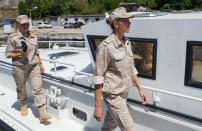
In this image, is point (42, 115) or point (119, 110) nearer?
point (119, 110)

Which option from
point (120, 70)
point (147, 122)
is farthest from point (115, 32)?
point (147, 122)

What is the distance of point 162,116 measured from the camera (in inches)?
134

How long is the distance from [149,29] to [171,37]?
0.35 meters

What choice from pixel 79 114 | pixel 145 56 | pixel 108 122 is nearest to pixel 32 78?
pixel 79 114

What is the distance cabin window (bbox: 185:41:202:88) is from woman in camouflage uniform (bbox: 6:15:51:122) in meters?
2.59

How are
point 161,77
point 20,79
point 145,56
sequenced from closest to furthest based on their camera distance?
point 161,77
point 145,56
point 20,79

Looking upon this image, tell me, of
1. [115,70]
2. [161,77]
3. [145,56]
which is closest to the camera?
[115,70]

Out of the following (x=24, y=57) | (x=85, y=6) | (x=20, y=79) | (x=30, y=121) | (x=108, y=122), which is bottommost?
(x=30, y=121)

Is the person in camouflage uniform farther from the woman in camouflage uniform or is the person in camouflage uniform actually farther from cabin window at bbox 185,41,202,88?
the woman in camouflage uniform

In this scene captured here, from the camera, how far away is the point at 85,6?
7362 centimetres

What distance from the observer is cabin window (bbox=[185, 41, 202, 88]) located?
10.4 ft

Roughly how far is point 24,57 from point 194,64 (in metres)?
2.80

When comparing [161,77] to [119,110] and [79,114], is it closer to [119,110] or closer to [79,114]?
[119,110]

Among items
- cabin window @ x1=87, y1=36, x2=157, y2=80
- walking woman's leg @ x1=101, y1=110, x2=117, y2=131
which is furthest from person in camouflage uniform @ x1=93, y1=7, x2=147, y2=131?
cabin window @ x1=87, y1=36, x2=157, y2=80
